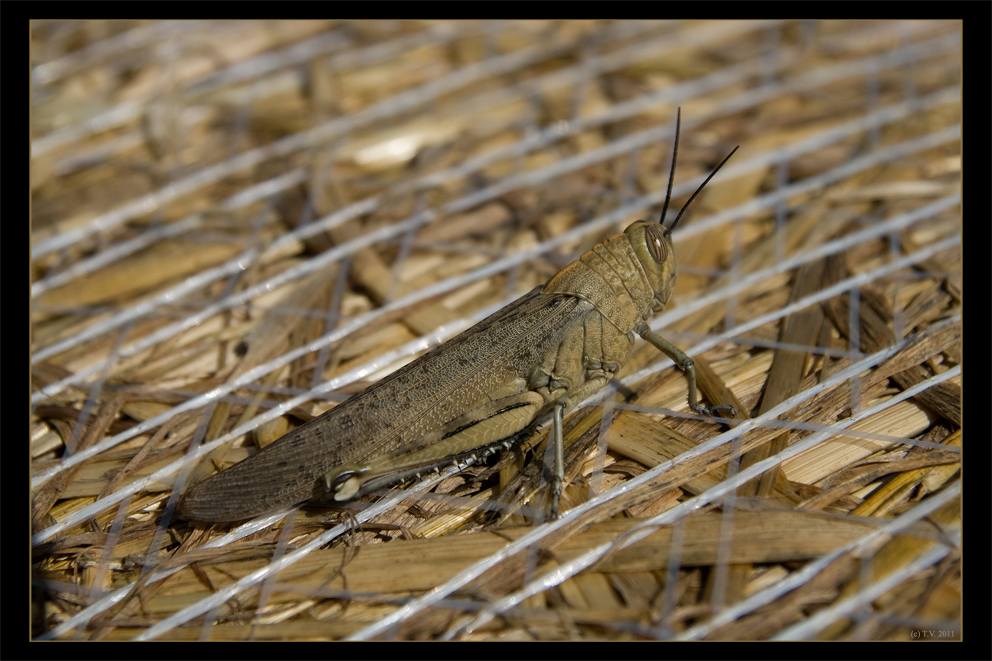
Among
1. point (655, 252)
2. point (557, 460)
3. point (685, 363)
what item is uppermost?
point (655, 252)

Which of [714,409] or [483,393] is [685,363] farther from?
[483,393]

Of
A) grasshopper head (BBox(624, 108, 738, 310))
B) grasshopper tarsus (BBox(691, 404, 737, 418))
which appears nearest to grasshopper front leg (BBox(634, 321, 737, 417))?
grasshopper tarsus (BBox(691, 404, 737, 418))

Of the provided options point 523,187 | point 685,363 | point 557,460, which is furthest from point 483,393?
point 523,187

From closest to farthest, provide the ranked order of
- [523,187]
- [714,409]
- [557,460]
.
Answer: [557,460] < [714,409] < [523,187]

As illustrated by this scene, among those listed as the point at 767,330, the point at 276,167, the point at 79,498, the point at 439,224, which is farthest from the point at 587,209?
the point at 79,498

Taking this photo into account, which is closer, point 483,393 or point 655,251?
point 483,393

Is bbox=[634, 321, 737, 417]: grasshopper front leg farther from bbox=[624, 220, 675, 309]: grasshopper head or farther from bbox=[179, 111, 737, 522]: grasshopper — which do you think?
bbox=[624, 220, 675, 309]: grasshopper head

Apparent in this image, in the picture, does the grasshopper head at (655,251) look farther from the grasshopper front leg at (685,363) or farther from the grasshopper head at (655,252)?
the grasshopper front leg at (685,363)
